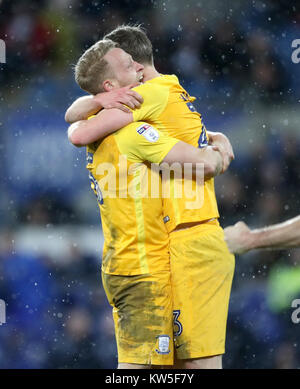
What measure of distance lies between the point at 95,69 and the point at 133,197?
1.91 ft

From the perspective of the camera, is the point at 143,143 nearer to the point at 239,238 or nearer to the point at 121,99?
the point at 121,99

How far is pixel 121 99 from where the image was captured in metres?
2.67

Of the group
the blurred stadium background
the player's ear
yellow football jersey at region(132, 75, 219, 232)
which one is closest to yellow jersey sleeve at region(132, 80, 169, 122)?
yellow football jersey at region(132, 75, 219, 232)

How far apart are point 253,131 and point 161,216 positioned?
276 centimetres

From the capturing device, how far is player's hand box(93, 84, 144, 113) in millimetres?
2662

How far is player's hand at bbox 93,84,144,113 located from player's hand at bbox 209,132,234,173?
417mm

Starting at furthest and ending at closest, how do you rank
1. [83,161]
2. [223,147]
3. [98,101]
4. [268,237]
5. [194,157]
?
1. [83,161]
2. [223,147]
3. [98,101]
4. [194,157]
5. [268,237]

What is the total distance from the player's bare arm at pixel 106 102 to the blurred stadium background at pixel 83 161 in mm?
2317

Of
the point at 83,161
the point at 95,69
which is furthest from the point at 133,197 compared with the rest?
the point at 83,161

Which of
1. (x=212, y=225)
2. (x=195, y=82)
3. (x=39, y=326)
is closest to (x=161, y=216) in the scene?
(x=212, y=225)

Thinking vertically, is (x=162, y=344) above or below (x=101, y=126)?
below

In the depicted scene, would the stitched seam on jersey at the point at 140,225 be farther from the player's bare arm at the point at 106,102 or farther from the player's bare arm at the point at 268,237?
the player's bare arm at the point at 268,237

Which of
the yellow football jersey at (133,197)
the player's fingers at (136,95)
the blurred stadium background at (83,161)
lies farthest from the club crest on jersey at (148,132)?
the blurred stadium background at (83,161)

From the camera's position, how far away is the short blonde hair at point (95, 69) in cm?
279
